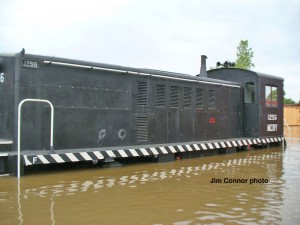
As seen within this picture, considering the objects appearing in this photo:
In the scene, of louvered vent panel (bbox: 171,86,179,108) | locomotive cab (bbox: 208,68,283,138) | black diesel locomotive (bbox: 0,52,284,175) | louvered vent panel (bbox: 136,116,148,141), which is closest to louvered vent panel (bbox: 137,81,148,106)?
black diesel locomotive (bbox: 0,52,284,175)

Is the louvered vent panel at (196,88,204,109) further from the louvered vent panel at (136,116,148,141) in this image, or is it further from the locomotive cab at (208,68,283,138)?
the locomotive cab at (208,68,283,138)

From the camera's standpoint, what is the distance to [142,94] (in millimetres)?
10125

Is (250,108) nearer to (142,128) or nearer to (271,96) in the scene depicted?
(271,96)

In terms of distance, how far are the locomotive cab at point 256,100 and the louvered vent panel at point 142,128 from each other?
5304 mm

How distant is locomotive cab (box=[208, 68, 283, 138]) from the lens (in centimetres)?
1377

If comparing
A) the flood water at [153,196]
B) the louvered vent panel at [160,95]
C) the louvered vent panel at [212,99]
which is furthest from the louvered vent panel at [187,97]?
the flood water at [153,196]

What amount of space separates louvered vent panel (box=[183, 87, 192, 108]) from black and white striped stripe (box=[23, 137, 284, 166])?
124 cm

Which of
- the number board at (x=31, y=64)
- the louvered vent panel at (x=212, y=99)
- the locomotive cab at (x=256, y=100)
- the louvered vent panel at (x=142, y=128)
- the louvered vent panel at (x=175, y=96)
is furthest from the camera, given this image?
the locomotive cab at (x=256, y=100)

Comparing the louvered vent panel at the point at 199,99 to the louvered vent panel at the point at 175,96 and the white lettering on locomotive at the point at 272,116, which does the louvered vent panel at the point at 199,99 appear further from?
the white lettering on locomotive at the point at 272,116

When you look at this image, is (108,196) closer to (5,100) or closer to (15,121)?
(15,121)

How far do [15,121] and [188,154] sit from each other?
5476 mm

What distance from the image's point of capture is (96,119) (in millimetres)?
9016

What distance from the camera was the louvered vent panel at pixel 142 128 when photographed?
10.0 meters

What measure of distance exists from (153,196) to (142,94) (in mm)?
4454
